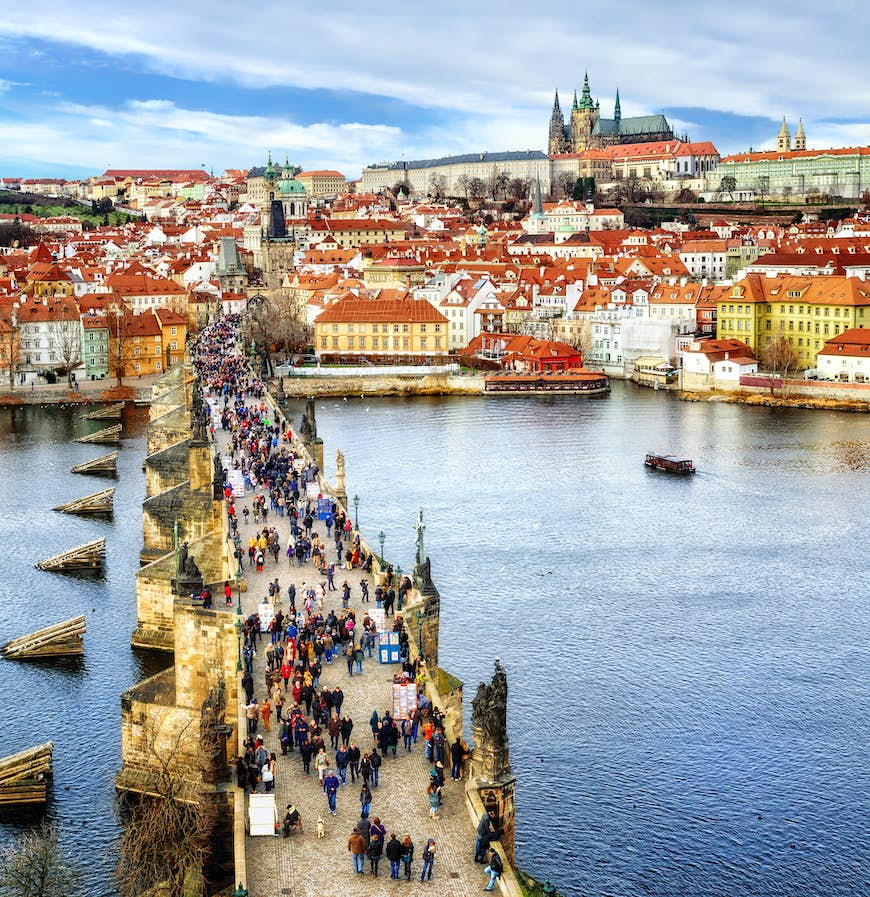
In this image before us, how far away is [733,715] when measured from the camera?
22.4 meters

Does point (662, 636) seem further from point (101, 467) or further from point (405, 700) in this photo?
point (101, 467)

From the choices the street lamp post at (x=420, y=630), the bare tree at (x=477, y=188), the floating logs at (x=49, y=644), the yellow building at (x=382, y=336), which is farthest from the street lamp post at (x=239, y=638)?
the bare tree at (x=477, y=188)

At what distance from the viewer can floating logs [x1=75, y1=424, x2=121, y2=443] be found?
168 ft

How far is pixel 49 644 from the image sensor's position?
2523 cm

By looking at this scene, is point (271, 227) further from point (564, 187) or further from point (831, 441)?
point (831, 441)

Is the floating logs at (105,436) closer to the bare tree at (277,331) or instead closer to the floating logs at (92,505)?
the floating logs at (92,505)

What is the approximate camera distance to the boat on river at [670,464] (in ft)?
→ 145

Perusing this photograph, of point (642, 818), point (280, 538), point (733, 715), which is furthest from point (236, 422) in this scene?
point (642, 818)

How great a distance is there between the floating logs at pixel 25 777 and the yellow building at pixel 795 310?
55242mm

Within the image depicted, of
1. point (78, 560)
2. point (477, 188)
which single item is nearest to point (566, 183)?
point (477, 188)

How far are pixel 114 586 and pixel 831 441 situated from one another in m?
30.0

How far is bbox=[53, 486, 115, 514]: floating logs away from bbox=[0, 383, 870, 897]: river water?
652 mm

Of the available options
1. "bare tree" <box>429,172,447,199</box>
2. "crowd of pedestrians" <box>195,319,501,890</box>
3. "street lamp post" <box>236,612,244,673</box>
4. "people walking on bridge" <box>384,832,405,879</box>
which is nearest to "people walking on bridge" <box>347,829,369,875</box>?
"crowd of pedestrians" <box>195,319,501,890</box>

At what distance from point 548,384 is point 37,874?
182ft
